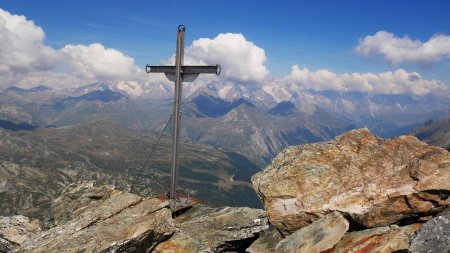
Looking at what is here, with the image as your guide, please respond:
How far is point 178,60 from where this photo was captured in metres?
24.4

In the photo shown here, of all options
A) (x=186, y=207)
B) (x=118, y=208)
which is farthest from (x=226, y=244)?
(x=118, y=208)

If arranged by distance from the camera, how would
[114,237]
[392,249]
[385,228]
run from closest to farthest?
1. [392,249]
2. [385,228]
3. [114,237]

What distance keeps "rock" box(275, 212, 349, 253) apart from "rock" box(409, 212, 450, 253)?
11.7ft

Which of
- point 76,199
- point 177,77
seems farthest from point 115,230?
point 76,199

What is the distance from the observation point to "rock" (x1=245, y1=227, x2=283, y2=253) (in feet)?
67.0

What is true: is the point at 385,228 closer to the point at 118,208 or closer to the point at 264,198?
the point at 264,198

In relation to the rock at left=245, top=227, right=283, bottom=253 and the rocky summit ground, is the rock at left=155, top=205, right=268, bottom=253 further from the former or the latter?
the rock at left=245, top=227, right=283, bottom=253

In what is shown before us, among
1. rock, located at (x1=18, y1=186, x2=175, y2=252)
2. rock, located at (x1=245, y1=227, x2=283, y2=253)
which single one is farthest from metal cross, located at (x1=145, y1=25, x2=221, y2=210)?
rock, located at (x1=245, y1=227, x2=283, y2=253)

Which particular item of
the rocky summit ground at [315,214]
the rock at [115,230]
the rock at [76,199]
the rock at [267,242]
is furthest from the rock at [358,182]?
the rock at [76,199]

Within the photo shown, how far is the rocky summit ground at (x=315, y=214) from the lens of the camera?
17969 mm

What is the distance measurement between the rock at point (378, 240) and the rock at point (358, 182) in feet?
3.37

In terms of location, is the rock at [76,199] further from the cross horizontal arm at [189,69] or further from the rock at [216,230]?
the cross horizontal arm at [189,69]

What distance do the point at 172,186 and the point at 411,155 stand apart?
14.3 meters

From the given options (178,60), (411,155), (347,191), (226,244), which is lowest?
(226,244)
